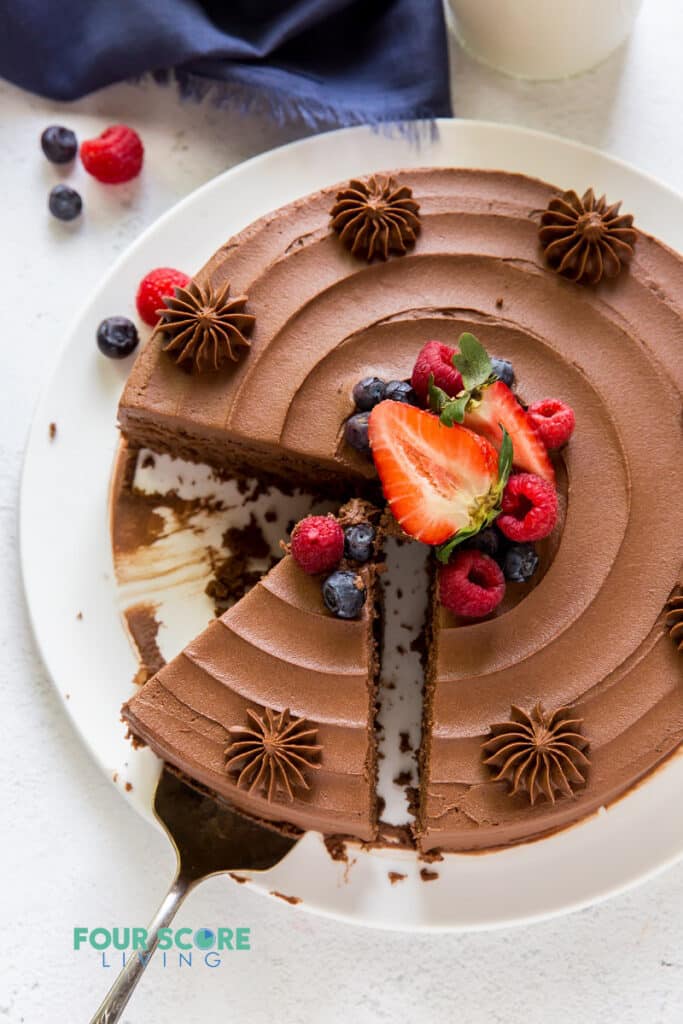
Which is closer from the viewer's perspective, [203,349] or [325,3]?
[203,349]

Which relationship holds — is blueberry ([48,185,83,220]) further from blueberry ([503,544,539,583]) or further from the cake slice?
blueberry ([503,544,539,583])

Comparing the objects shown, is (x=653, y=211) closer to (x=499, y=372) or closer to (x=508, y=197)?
(x=508, y=197)

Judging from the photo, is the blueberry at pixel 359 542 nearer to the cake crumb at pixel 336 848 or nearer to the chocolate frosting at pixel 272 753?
the chocolate frosting at pixel 272 753


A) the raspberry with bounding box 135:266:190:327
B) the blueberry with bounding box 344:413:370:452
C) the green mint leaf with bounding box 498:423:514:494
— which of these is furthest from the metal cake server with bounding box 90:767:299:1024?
the raspberry with bounding box 135:266:190:327

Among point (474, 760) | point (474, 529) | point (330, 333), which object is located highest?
point (330, 333)

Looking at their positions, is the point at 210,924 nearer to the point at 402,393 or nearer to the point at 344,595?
the point at 344,595

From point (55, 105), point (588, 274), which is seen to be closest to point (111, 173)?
point (55, 105)

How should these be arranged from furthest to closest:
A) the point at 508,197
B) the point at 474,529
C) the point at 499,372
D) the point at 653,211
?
the point at 653,211
the point at 508,197
the point at 499,372
the point at 474,529

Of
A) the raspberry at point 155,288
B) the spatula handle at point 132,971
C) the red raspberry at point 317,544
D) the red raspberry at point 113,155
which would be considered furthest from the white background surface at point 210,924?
the red raspberry at point 317,544
